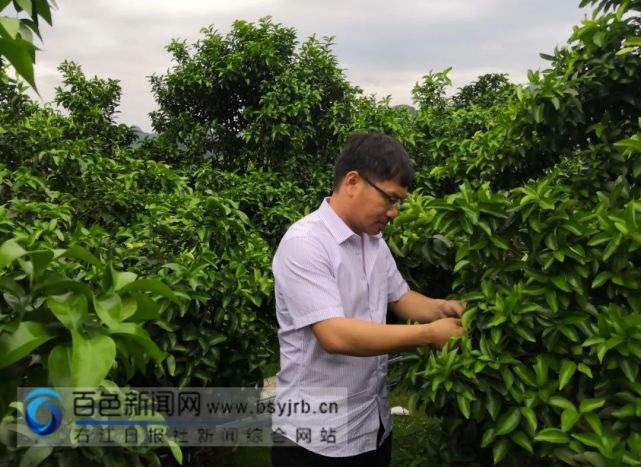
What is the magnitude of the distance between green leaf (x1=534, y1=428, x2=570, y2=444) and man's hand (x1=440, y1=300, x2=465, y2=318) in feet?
1.66

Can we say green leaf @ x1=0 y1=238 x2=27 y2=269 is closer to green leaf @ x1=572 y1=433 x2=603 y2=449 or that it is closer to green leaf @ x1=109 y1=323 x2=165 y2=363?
green leaf @ x1=109 y1=323 x2=165 y2=363

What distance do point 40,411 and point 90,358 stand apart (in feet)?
0.74

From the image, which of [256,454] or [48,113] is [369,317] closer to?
[256,454]

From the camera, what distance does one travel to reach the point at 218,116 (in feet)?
22.3

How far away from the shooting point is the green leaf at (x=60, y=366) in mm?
978

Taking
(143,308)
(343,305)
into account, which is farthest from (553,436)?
(143,308)

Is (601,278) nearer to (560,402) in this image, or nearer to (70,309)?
(560,402)

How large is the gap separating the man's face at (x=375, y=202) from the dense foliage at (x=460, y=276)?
0.52ft

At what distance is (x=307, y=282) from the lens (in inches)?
86.0

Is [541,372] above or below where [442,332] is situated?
below

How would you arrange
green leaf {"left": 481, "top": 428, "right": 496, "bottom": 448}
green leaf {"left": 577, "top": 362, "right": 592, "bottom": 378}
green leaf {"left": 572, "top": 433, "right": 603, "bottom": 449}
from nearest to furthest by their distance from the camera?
green leaf {"left": 572, "top": 433, "right": 603, "bottom": 449} < green leaf {"left": 577, "top": 362, "right": 592, "bottom": 378} < green leaf {"left": 481, "top": 428, "right": 496, "bottom": 448}

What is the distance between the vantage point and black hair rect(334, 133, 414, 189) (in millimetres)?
2246

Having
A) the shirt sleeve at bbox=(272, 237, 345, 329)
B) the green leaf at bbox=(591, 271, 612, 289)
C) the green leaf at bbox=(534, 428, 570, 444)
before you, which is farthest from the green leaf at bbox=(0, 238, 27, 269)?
the green leaf at bbox=(591, 271, 612, 289)

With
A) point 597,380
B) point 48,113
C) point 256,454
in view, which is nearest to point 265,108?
point 48,113
